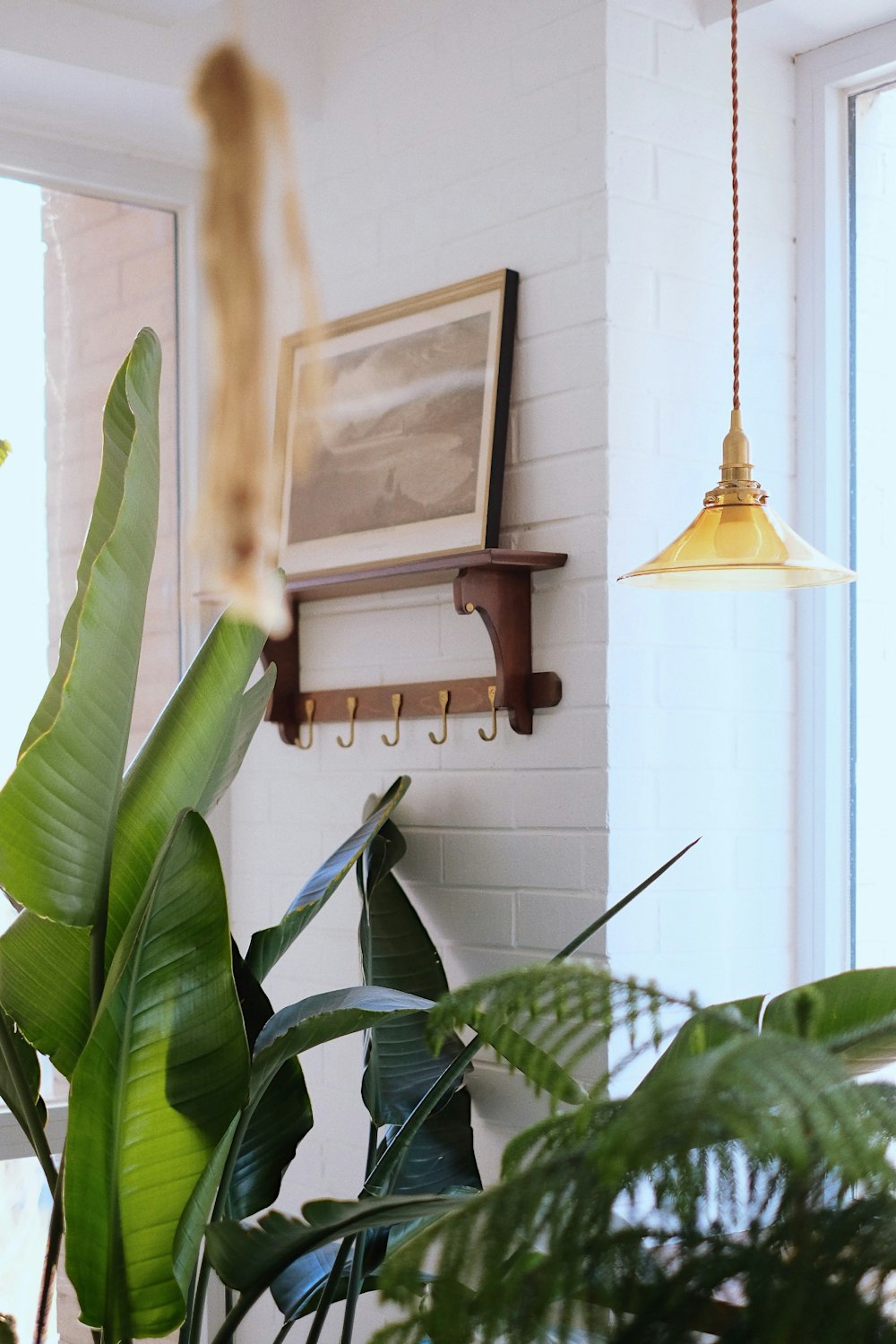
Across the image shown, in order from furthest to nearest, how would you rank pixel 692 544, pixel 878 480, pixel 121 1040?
pixel 878 480 < pixel 692 544 < pixel 121 1040

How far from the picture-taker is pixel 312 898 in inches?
72.7

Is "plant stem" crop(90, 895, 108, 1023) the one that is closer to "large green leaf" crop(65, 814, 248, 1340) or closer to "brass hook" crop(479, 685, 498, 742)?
"large green leaf" crop(65, 814, 248, 1340)

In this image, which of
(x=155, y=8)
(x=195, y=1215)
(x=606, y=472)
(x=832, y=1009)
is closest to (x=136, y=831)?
(x=195, y=1215)

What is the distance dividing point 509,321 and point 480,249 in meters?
0.16

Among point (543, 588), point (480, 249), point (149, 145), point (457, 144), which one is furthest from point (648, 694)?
point (149, 145)

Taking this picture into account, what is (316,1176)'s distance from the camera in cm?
245

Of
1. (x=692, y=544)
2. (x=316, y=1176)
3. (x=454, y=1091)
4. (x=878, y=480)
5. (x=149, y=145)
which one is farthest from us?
(x=149, y=145)

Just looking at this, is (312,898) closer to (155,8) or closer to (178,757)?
(178,757)

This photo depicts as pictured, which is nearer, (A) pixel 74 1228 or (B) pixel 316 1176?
(A) pixel 74 1228

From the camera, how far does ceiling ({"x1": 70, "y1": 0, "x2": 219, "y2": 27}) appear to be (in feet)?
7.28

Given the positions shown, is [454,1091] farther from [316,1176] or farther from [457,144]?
[457,144]

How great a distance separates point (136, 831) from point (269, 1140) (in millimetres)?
451

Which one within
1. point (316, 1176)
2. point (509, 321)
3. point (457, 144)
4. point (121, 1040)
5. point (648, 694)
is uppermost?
point (457, 144)

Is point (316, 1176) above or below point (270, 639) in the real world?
below
